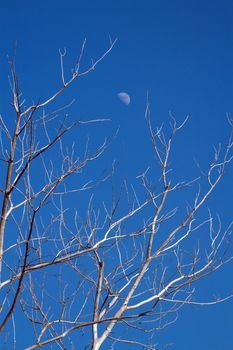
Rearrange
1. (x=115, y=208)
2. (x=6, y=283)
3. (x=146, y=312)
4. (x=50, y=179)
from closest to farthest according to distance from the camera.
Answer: (x=146, y=312)
(x=6, y=283)
(x=50, y=179)
(x=115, y=208)

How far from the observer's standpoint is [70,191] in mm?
3189

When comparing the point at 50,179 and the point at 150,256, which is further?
the point at 150,256

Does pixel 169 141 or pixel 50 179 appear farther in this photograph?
pixel 169 141

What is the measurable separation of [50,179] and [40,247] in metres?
0.48

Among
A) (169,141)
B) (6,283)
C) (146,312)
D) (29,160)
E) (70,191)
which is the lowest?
(146,312)

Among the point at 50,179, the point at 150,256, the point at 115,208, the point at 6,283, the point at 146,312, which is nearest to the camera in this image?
the point at 146,312

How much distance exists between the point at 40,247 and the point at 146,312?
1.00 m

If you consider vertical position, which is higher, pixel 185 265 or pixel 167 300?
pixel 185 265

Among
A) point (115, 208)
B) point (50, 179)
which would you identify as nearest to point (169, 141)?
point (115, 208)

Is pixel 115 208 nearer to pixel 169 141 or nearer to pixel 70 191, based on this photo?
pixel 70 191

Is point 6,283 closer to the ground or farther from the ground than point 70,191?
closer to the ground

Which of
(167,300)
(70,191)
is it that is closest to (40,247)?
(70,191)

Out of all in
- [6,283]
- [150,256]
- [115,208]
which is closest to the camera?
[6,283]

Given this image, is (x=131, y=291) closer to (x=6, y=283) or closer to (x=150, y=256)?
(x=150, y=256)
